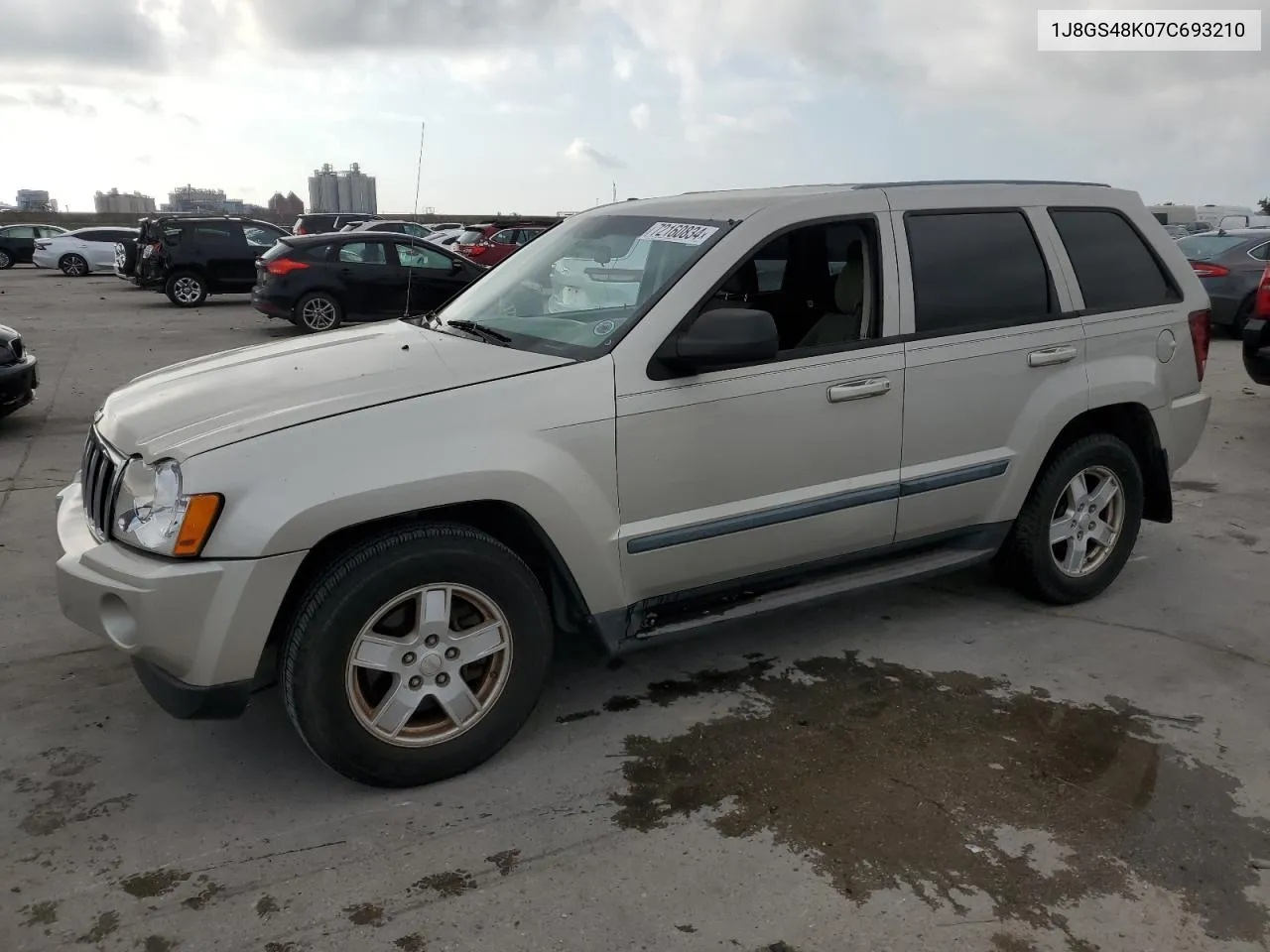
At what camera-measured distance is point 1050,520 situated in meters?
4.47

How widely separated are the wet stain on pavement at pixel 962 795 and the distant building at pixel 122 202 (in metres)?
85.1

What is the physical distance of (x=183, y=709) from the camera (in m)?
3.00

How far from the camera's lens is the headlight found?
2846 mm

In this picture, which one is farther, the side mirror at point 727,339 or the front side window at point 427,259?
the front side window at point 427,259

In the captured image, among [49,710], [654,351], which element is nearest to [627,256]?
[654,351]

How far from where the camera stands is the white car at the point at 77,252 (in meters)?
28.0

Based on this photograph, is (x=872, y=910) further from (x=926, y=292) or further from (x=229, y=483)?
(x=926, y=292)


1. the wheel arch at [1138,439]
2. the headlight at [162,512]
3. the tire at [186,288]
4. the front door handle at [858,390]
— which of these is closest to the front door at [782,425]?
the front door handle at [858,390]

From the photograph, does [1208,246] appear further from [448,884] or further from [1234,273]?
[448,884]

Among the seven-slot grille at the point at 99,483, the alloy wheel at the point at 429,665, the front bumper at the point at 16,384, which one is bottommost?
the alloy wheel at the point at 429,665

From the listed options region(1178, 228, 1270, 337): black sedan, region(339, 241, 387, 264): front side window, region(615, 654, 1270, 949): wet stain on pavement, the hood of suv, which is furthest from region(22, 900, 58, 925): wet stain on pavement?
region(1178, 228, 1270, 337): black sedan

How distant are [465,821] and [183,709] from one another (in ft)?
2.81

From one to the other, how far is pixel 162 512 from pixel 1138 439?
398 cm

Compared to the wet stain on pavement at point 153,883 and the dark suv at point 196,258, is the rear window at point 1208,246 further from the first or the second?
the dark suv at point 196,258
